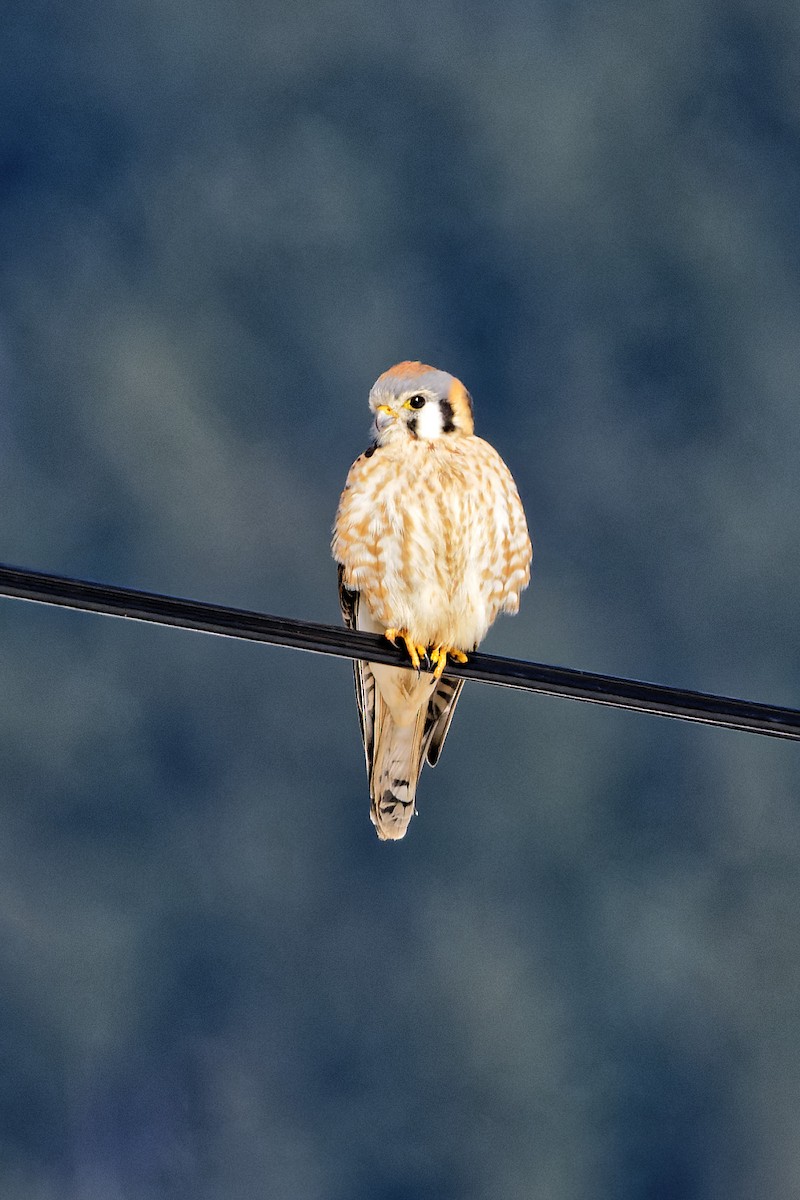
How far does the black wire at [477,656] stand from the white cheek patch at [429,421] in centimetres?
169

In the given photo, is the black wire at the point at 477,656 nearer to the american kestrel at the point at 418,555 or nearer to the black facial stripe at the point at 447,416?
the american kestrel at the point at 418,555

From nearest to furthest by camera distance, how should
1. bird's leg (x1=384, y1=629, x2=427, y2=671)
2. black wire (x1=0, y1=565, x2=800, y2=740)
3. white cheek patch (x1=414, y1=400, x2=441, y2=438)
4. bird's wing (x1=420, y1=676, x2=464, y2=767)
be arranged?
black wire (x1=0, y1=565, x2=800, y2=740) < bird's leg (x1=384, y1=629, x2=427, y2=671) < white cheek patch (x1=414, y1=400, x2=441, y2=438) < bird's wing (x1=420, y1=676, x2=464, y2=767)

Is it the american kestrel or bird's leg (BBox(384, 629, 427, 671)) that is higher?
the american kestrel

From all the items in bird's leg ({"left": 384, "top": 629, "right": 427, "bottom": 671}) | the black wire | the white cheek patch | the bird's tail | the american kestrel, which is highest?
the white cheek patch

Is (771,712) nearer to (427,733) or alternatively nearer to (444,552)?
(444,552)

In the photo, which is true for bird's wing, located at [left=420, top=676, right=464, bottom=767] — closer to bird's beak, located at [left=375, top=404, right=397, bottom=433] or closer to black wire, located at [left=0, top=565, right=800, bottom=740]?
bird's beak, located at [left=375, top=404, right=397, bottom=433]

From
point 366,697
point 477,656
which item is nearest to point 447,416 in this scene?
point 366,697

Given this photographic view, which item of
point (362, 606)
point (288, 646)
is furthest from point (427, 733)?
point (288, 646)

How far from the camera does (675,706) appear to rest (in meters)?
2.64

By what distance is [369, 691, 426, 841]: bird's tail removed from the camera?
4547mm

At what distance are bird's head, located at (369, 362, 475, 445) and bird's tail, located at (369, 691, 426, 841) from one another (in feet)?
2.78

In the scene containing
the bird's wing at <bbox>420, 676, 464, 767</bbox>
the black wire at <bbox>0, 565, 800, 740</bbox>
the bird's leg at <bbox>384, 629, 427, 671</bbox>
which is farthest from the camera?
the bird's wing at <bbox>420, 676, 464, 767</bbox>

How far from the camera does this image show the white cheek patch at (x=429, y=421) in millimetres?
4406

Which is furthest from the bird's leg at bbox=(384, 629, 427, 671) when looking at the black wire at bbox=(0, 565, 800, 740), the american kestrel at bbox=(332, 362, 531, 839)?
the black wire at bbox=(0, 565, 800, 740)
